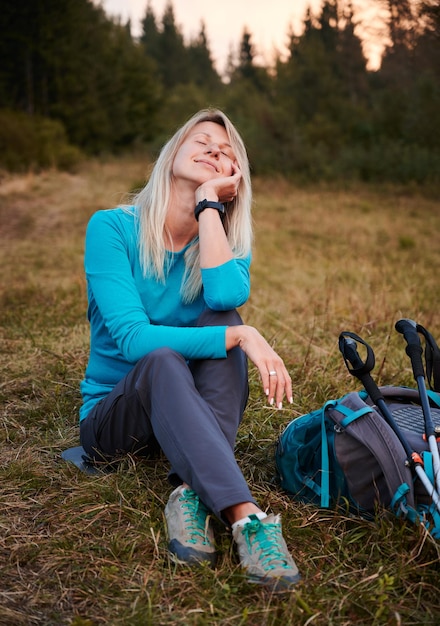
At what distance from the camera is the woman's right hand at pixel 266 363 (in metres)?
2.38

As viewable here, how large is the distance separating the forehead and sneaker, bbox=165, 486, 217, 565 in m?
1.68

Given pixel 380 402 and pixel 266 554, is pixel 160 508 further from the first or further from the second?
pixel 380 402

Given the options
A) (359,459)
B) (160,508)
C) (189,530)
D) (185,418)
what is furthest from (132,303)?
(359,459)

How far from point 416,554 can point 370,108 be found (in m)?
23.2

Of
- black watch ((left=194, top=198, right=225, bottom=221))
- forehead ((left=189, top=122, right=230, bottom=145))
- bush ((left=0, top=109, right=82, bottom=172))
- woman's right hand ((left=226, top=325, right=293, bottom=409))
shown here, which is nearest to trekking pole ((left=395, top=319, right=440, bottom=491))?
woman's right hand ((left=226, top=325, right=293, bottom=409))

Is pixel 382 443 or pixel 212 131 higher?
pixel 212 131

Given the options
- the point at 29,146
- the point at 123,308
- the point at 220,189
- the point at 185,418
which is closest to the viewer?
the point at 185,418

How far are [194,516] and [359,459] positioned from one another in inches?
25.1

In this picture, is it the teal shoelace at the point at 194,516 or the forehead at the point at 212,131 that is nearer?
the teal shoelace at the point at 194,516

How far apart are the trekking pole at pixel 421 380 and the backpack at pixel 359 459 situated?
4cm

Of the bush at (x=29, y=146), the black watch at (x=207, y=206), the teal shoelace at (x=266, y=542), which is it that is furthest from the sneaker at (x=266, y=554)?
the bush at (x=29, y=146)

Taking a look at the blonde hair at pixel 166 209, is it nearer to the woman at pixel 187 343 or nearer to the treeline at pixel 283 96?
the woman at pixel 187 343

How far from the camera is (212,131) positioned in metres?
3.03

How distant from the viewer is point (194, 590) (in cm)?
194
